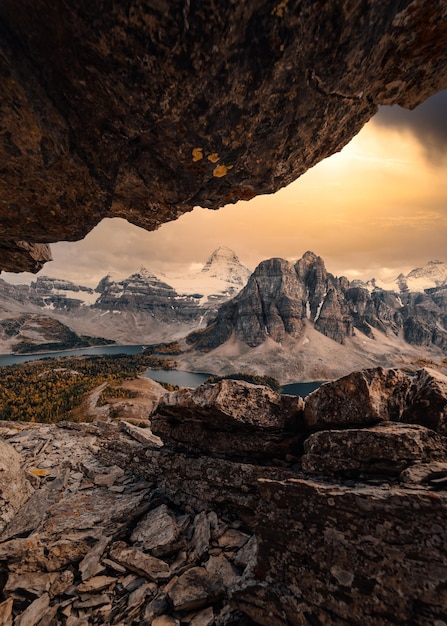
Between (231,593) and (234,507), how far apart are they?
2.50 meters

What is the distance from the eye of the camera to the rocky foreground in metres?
4.88

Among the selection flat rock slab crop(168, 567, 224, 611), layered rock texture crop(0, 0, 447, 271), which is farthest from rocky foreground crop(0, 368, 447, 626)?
layered rock texture crop(0, 0, 447, 271)

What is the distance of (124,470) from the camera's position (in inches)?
465

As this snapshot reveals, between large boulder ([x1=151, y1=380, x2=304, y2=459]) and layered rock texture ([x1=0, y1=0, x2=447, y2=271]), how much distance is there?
699 cm

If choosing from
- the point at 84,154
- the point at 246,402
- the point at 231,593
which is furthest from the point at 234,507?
the point at 84,154

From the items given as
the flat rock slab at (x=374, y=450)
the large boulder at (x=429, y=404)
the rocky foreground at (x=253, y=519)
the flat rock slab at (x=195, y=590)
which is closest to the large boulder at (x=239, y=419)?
the rocky foreground at (x=253, y=519)

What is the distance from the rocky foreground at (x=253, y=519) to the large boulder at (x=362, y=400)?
0.12 feet

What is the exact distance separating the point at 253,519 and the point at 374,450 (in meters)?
4.32

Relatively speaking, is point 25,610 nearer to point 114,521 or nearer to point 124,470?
point 114,521

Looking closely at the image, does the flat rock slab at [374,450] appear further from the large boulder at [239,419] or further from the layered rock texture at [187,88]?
the layered rock texture at [187,88]

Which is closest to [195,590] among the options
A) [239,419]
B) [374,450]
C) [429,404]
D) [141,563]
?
[141,563]

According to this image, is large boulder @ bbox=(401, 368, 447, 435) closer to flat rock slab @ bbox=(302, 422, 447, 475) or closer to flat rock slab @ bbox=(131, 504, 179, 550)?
flat rock slab @ bbox=(302, 422, 447, 475)

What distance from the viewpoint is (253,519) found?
7.88 metres

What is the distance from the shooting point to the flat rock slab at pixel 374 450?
6070 mm
